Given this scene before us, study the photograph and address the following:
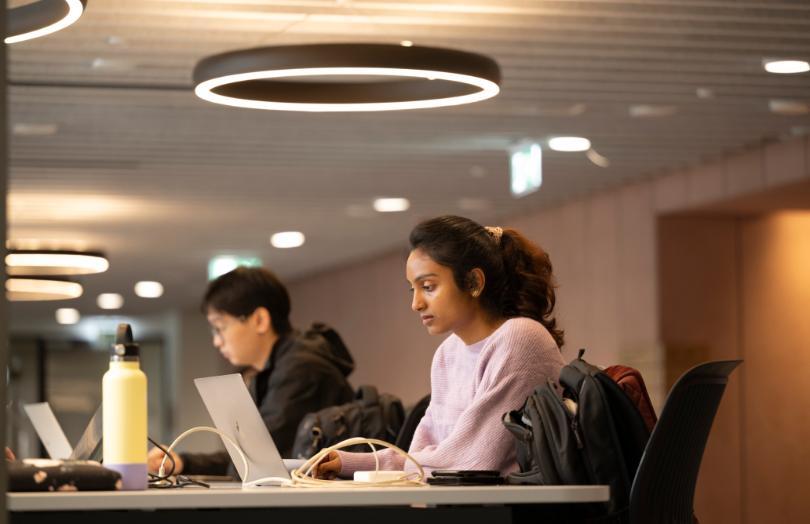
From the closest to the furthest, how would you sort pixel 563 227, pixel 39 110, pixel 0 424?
pixel 0 424
pixel 39 110
pixel 563 227

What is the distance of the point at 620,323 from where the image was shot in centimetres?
1010

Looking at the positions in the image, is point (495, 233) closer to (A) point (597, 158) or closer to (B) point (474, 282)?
(B) point (474, 282)

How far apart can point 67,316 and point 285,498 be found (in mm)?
21676

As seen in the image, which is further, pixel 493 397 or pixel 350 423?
pixel 350 423

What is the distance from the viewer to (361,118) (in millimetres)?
7449

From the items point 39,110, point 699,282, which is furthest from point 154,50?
point 699,282

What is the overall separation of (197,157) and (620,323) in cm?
338

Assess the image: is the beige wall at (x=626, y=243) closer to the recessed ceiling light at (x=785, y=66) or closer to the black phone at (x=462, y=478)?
the recessed ceiling light at (x=785, y=66)

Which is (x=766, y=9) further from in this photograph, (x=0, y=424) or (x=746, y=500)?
(x=746, y=500)

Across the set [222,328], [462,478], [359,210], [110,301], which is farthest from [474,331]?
[110,301]

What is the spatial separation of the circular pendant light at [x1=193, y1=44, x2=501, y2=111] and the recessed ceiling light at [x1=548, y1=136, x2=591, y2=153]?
121 inches

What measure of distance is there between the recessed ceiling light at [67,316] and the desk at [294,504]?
19.7 metres

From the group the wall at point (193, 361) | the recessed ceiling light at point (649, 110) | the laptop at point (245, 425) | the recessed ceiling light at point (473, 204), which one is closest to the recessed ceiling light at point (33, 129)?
the recessed ceiling light at point (649, 110)

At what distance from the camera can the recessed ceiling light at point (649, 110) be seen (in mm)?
7176
